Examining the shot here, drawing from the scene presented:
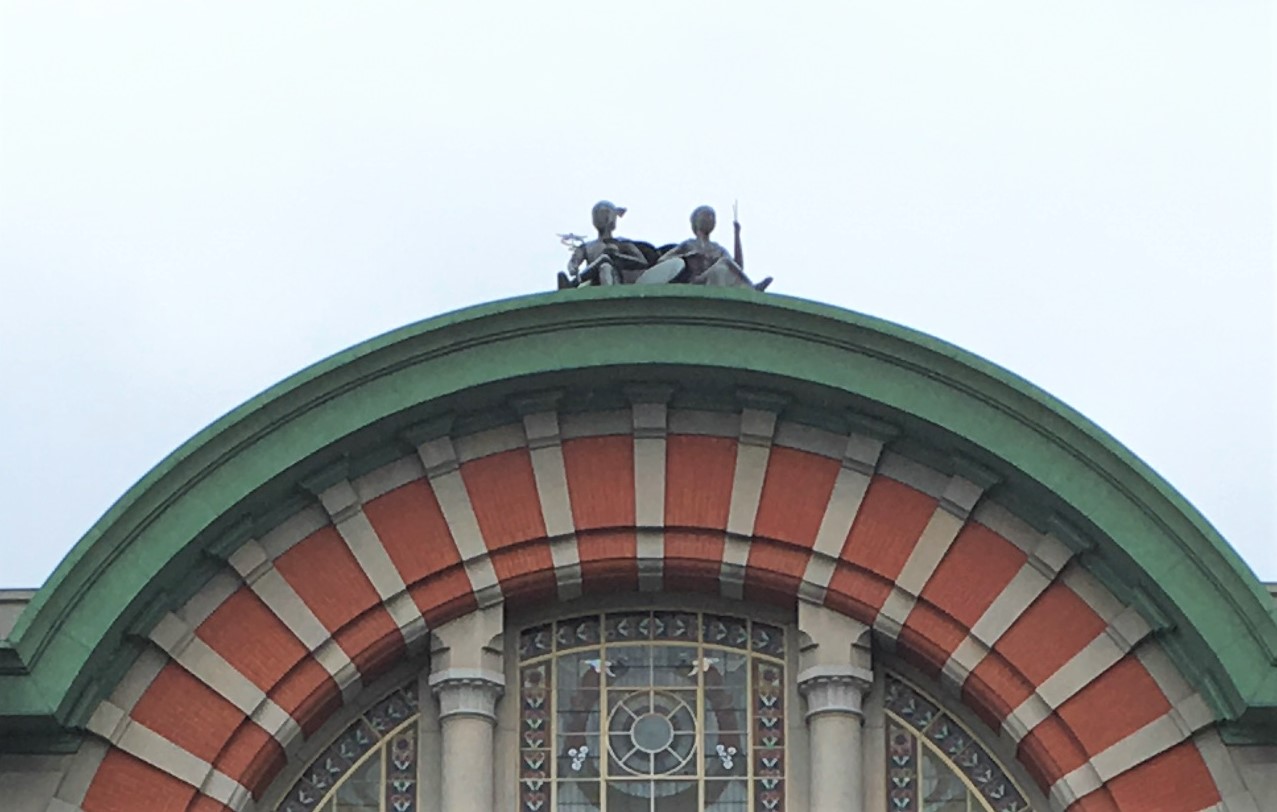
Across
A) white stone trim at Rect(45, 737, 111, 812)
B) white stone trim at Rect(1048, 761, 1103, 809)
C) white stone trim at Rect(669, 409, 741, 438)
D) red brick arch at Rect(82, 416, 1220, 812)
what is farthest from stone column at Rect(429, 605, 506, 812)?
white stone trim at Rect(1048, 761, 1103, 809)

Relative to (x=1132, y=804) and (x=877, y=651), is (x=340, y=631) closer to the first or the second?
(x=877, y=651)

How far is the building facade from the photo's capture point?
22.4m

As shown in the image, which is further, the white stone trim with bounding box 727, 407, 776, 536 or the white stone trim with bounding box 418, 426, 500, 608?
the white stone trim with bounding box 727, 407, 776, 536

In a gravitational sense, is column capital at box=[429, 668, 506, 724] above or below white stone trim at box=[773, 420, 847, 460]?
below

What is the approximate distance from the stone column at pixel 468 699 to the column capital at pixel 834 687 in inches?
85.1

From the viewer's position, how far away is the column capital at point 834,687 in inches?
898

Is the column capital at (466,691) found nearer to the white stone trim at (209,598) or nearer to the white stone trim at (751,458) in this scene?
the white stone trim at (209,598)

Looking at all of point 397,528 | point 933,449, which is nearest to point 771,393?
point 933,449

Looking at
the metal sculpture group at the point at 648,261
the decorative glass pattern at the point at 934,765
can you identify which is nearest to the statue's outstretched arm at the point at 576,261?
the metal sculpture group at the point at 648,261

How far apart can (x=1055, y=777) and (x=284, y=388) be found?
5911mm

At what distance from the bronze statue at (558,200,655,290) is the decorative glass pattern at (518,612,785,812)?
8.05 feet

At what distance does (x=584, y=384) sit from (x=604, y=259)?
1147mm

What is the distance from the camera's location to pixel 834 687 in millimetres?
22844

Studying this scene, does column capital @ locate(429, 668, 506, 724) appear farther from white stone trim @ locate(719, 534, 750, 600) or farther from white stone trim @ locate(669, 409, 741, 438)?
white stone trim @ locate(669, 409, 741, 438)
